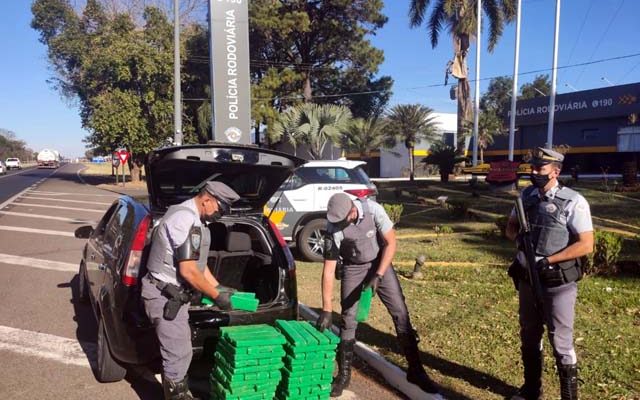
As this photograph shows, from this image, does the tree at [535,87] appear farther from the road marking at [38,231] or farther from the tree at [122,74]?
the road marking at [38,231]

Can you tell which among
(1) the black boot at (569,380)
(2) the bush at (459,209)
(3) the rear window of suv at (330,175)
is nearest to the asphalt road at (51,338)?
(1) the black boot at (569,380)

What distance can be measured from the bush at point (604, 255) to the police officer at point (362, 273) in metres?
4.25

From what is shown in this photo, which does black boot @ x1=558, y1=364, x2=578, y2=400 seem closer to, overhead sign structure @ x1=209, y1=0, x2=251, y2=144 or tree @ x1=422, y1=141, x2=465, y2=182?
overhead sign structure @ x1=209, y1=0, x2=251, y2=144

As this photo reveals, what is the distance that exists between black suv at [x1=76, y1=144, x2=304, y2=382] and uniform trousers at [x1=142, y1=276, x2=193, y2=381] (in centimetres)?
31

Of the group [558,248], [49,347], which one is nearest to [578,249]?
[558,248]

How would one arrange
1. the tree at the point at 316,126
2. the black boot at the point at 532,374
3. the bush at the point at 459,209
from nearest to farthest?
the black boot at the point at 532,374 < the bush at the point at 459,209 < the tree at the point at 316,126

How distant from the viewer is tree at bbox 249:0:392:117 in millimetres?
32438

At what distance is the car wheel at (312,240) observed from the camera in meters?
8.63

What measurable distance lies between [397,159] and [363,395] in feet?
132

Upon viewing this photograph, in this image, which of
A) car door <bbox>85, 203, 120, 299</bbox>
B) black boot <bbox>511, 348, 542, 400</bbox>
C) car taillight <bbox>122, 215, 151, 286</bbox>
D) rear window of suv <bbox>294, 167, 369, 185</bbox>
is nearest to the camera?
black boot <bbox>511, 348, 542, 400</bbox>

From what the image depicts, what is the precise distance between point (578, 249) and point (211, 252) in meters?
2.87

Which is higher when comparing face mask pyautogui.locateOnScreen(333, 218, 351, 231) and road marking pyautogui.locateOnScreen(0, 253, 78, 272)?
face mask pyautogui.locateOnScreen(333, 218, 351, 231)

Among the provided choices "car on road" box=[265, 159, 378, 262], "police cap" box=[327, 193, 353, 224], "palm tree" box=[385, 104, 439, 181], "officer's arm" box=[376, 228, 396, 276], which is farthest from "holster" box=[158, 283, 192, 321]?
"palm tree" box=[385, 104, 439, 181]

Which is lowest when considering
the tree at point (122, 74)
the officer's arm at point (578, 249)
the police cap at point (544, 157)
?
the officer's arm at point (578, 249)
